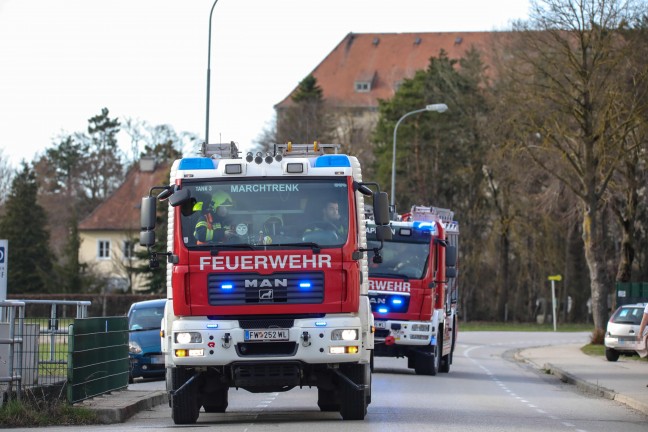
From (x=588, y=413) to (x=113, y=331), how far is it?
23.6 feet

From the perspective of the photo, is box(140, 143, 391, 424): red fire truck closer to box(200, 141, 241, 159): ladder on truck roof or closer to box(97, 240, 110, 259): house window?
box(200, 141, 241, 159): ladder on truck roof

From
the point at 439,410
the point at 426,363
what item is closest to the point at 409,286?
the point at 426,363

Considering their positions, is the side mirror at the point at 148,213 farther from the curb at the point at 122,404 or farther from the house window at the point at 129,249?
the house window at the point at 129,249

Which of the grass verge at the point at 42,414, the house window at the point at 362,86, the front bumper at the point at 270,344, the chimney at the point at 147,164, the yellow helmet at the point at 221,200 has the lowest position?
the grass verge at the point at 42,414

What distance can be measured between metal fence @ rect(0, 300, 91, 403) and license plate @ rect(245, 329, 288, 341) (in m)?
2.98

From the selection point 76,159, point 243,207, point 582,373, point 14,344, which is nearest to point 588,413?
point 243,207

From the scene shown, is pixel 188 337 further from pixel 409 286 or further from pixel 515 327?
pixel 515 327

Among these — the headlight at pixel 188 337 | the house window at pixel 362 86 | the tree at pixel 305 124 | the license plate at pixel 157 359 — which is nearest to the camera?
the headlight at pixel 188 337

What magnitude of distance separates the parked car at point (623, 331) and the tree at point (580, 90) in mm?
Result: 6916

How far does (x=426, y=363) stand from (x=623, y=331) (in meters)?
9.59

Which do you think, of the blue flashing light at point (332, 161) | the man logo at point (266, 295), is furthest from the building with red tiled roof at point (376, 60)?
the man logo at point (266, 295)

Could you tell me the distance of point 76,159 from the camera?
341ft

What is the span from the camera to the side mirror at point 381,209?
14820mm

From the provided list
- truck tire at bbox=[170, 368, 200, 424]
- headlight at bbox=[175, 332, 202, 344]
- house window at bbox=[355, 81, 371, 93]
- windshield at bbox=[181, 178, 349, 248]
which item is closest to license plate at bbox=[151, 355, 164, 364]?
truck tire at bbox=[170, 368, 200, 424]
